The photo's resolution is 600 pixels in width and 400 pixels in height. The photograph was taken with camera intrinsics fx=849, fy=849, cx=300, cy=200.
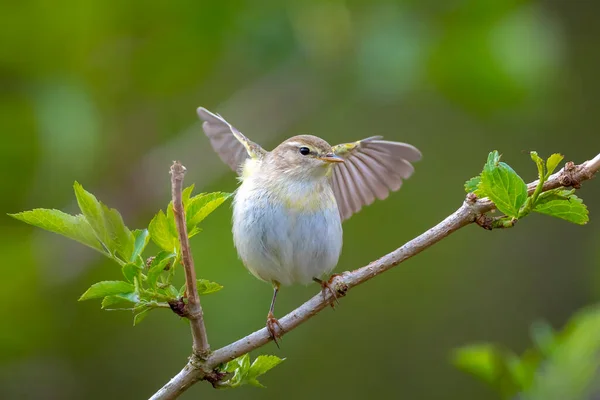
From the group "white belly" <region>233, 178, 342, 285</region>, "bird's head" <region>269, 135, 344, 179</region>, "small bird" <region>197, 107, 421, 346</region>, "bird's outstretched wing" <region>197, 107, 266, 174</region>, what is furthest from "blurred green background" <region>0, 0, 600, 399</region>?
"white belly" <region>233, 178, 342, 285</region>

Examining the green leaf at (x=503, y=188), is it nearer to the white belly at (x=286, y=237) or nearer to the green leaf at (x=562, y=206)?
the green leaf at (x=562, y=206)

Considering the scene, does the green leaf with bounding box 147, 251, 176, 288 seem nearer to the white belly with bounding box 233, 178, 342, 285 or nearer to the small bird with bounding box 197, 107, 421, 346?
the small bird with bounding box 197, 107, 421, 346

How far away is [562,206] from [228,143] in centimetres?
286

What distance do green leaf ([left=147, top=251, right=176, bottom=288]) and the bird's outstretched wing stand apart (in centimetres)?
223

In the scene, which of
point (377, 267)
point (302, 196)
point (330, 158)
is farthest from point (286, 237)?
point (377, 267)

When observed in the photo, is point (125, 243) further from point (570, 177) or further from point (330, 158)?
point (330, 158)

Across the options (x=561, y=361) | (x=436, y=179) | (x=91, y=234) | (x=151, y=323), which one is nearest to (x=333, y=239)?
(x=561, y=361)

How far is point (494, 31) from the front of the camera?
529cm

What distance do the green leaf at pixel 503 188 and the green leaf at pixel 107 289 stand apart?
1116 millimetres

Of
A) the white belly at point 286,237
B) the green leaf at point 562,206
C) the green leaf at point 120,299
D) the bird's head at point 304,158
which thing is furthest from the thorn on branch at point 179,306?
the bird's head at point 304,158

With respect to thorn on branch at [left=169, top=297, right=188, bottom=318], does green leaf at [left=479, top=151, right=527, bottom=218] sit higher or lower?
lower

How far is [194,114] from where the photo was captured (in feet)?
21.8

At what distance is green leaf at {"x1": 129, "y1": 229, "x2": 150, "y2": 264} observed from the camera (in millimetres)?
2586

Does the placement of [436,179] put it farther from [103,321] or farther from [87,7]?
[87,7]
